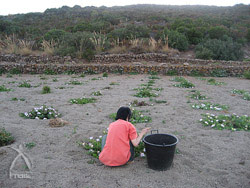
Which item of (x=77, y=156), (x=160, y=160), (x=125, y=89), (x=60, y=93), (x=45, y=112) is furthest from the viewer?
(x=125, y=89)

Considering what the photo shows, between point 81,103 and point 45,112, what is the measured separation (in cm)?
139

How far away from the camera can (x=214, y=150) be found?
380 centimetres

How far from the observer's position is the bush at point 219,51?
15.3 meters

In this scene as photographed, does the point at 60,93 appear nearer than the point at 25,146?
No

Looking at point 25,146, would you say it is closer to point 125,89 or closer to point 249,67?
point 125,89

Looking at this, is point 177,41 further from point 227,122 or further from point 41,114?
point 41,114

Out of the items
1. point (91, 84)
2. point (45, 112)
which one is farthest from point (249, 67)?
point (45, 112)

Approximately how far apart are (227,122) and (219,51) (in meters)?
12.2

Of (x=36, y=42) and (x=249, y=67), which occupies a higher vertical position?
(x=36, y=42)

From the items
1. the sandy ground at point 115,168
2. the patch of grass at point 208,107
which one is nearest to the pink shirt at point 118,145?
the sandy ground at point 115,168

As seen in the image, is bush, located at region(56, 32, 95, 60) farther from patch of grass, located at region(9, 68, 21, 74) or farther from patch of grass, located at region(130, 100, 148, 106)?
patch of grass, located at region(130, 100, 148, 106)

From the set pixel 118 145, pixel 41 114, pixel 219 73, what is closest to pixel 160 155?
pixel 118 145

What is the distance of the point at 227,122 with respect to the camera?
490 cm

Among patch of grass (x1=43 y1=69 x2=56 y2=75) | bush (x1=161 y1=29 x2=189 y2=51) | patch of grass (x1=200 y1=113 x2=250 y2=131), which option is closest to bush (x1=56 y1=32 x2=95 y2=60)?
patch of grass (x1=43 y1=69 x2=56 y2=75)
